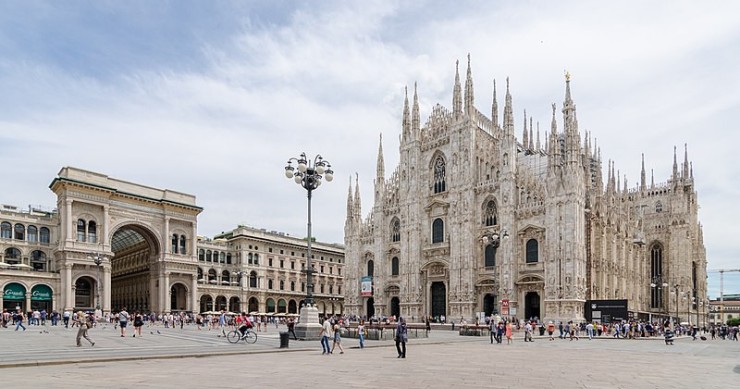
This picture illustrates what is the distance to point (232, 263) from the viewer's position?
8494cm

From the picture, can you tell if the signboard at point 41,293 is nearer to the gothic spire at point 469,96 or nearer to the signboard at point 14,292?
the signboard at point 14,292

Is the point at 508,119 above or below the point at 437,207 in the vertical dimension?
above

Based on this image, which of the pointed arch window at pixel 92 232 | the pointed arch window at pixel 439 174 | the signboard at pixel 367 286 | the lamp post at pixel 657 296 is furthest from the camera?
the lamp post at pixel 657 296

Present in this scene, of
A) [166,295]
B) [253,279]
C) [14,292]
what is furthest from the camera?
[253,279]

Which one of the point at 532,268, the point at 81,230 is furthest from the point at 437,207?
the point at 81,230

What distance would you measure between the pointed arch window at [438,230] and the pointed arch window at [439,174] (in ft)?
10.7

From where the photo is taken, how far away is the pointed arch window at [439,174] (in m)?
63.5

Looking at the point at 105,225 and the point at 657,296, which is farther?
the point at 657,296

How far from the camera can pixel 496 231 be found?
184 feet

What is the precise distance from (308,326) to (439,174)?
3885 cm

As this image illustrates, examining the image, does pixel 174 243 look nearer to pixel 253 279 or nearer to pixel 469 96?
pixel 253 279

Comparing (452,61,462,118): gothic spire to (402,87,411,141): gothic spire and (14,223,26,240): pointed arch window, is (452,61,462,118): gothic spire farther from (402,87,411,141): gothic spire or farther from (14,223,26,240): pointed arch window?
(14,223,26,240): pointed arch window

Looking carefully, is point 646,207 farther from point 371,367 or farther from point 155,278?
point 371,367

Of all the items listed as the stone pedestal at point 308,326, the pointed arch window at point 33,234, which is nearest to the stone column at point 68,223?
the pointed arch window at point 33,234
